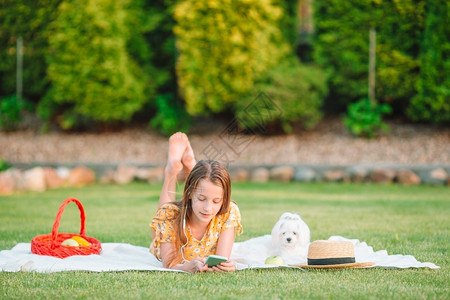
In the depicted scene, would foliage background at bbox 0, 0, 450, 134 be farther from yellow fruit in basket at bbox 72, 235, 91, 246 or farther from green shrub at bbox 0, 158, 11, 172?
yellow fruit in basket at bbox 72, 235, 91, 246

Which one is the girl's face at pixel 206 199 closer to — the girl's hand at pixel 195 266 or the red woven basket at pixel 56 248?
the girl's hand at pixel 195 266

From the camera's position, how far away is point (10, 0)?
42.9ft

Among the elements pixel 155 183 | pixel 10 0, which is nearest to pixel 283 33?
pixel 155 183

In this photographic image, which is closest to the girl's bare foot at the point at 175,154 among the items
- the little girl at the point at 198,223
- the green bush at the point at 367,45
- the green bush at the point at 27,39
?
the little girl at the point at 198,223

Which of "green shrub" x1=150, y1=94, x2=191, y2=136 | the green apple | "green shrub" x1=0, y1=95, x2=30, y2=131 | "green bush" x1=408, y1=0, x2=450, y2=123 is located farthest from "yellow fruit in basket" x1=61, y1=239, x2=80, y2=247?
"green shrub" x1=0, y1=95, x2=30, y2=131

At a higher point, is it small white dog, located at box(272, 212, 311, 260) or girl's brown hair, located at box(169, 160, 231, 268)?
girl's brown hair, located at box(169, 160, 231, 268)

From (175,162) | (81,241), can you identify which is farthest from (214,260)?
(81,241)

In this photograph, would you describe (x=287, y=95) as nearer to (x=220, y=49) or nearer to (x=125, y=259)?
(x=220, y=49)

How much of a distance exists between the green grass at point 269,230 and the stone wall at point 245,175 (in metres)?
0.38

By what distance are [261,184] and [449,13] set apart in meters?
4.93

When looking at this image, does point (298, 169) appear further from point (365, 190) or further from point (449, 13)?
point (449, 13)

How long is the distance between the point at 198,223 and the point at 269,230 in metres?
2.01

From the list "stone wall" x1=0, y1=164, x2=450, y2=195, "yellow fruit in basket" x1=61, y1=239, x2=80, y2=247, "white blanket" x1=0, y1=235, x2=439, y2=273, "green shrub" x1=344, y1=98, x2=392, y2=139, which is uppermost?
"green shrub" x1=344, y1=98, x2=392, y2=139

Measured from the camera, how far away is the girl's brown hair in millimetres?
3590
